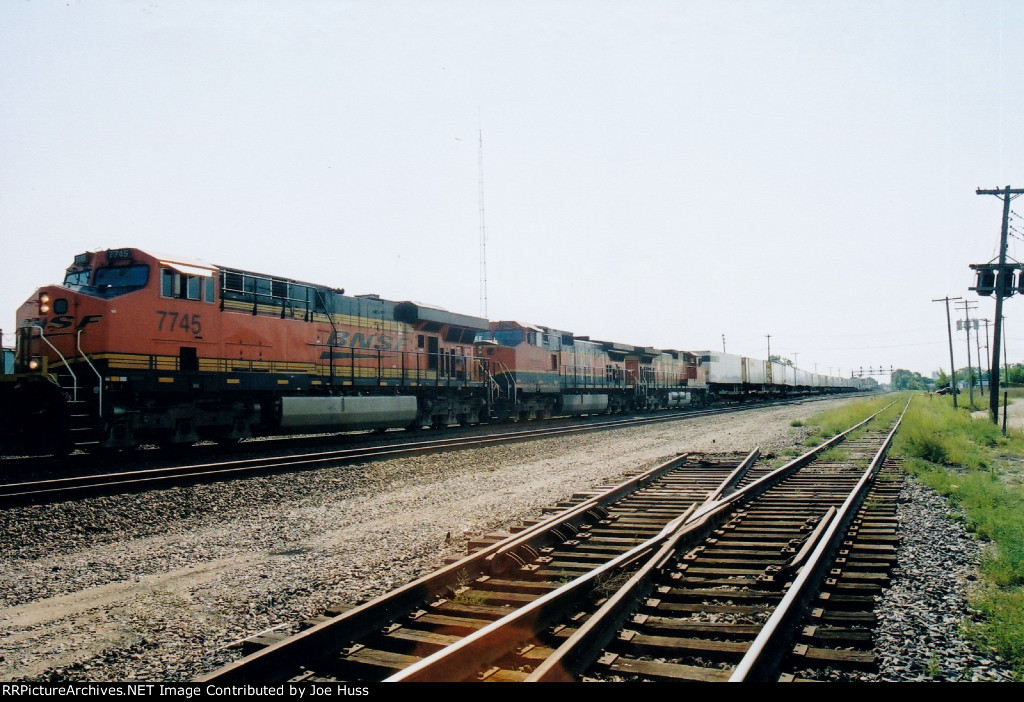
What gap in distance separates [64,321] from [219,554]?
7755mm

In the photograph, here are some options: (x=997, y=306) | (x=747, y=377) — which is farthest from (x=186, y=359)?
(x=747, y=377)

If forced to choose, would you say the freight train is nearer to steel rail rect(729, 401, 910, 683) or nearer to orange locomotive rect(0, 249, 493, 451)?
orange locomotive rect(0, 249, 493, 451)

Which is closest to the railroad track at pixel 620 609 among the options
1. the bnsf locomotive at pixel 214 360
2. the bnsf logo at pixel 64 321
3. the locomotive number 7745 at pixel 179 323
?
the bnsf locomotive at pixel 214 360

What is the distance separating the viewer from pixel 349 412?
53.3ft

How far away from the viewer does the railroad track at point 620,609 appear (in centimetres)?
356

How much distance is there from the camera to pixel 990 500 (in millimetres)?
8562

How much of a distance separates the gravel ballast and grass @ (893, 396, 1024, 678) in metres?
0.46

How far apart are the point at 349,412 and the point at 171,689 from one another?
43.6 feet

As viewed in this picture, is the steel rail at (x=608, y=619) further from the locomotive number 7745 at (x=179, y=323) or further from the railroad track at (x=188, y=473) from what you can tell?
the locomotive number 7745 at (x=179, y=323)

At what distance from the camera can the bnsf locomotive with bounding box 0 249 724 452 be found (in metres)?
11.2

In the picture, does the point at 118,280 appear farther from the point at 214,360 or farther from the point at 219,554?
the point at 219,554

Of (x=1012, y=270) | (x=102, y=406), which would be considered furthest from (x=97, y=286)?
(x=1012, y=270)

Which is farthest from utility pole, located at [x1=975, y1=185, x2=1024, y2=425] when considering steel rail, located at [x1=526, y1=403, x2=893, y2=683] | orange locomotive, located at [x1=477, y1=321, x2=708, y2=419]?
steel rail, located at [x1=526, y1=403, x2=893, y2=683]

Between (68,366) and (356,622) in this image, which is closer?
(356,622)
